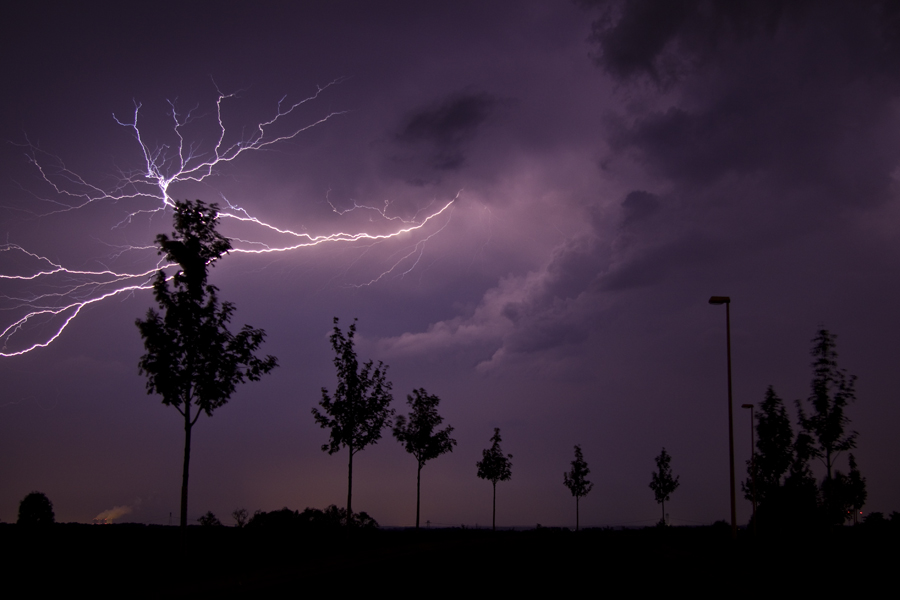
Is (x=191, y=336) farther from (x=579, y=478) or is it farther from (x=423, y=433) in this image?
(x=579, y=478)

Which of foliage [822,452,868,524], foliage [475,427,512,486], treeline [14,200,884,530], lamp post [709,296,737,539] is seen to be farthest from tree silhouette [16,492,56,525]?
foliage [822,452,868,524]

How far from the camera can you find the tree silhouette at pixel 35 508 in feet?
184

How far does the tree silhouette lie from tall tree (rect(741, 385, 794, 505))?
60.6 meters

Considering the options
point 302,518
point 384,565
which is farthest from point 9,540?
point 302,518

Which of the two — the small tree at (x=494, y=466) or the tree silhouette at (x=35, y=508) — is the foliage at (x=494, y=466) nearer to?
the small tree at (x=494, y=466)

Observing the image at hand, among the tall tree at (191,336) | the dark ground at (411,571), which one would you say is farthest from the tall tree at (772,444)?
the tall tree at (191,336)

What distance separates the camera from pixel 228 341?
16.3 m

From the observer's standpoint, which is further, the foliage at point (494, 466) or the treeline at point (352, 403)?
the foliage at point (494, 466)

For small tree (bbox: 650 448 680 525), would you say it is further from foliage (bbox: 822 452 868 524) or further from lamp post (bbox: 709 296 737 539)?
lamp post (bbox: 709 296 737 539)

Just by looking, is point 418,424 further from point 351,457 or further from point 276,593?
point 276,593

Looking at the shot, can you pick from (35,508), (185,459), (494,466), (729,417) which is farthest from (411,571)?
(35,508)

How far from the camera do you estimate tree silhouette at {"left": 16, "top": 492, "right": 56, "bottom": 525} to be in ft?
184

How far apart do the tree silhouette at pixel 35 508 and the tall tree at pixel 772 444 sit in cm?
6062

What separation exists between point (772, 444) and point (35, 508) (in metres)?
63.4
